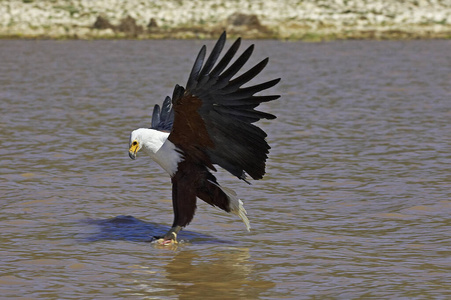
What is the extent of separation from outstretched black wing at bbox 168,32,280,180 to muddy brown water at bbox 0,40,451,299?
0.64 meters

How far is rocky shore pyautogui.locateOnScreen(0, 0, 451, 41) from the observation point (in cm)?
2956

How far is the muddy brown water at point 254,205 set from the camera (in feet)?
19.4

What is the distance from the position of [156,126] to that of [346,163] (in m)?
3.21

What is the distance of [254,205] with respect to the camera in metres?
8.30

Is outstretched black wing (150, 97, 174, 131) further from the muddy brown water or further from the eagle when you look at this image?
the muddy brown water

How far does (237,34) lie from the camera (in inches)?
1146

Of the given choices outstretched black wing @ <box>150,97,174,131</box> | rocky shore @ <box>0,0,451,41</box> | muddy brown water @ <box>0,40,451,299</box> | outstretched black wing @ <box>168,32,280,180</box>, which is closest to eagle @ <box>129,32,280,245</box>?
outstretched black wing @ <box>168,32,280,180</box>

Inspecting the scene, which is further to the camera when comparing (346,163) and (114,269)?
(346,163)

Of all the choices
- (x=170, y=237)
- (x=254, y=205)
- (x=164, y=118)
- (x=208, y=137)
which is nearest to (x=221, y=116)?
(x=208, y=137)

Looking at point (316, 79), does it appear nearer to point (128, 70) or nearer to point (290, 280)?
point (128, 70)

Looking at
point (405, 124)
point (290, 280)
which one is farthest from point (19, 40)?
point (290, 280)

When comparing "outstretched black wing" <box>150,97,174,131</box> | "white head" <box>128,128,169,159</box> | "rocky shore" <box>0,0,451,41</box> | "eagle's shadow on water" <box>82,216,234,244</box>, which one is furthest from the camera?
"rocky shore" <box>0,0,451,41</box>

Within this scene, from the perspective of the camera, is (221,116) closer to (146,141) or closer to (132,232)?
(146,141)

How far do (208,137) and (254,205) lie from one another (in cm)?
177
